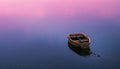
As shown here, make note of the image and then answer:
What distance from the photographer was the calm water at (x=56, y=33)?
2883 centimetres

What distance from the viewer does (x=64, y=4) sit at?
178 feet

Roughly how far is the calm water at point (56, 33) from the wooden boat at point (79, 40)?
2.39 ft

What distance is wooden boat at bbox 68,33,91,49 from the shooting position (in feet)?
102

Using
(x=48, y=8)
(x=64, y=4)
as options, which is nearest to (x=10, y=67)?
(x=48, y=8)

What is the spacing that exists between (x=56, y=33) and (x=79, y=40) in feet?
18.5

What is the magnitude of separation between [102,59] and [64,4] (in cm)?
2670

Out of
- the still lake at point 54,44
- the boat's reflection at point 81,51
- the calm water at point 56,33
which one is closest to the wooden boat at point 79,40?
the boat's reflection at point 81,51

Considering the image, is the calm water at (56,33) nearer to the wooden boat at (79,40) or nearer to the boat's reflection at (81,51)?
the boat's reflection at (81,51)

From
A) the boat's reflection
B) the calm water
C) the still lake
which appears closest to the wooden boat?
the boat's reflection

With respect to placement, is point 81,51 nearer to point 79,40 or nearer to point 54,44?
point 79,40

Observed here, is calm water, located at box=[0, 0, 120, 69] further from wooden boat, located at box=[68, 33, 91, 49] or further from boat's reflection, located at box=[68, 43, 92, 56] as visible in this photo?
wooden boat, located at box=[68, 33, 91, 49]

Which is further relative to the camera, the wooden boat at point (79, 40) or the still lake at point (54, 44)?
the wooden boat at point (79, 40)

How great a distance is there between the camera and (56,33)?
3712 centimetres

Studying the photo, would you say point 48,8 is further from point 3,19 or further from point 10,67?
point 10,67
